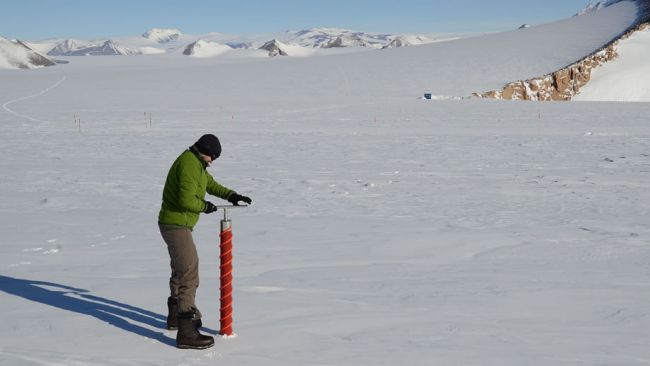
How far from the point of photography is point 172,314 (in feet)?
17.5

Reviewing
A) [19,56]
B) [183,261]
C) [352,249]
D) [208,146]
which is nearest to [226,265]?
[183,261]

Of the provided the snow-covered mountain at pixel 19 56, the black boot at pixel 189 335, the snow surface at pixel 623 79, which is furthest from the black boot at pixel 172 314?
the snow-covered mountain at pixel 19 56

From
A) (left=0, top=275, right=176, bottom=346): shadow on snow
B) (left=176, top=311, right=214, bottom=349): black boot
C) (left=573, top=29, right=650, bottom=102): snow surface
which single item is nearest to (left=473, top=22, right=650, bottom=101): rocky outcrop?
(left=573, top=29, right=650, bottom=102): snow surface

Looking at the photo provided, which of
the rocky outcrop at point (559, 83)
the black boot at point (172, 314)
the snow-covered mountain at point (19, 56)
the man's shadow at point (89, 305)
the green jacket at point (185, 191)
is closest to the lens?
the green jacket at point (185, 191)

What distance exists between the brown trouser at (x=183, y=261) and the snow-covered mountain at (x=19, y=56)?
190489 millimetres

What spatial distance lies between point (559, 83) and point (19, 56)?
159222 mm

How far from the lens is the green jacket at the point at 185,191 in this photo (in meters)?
4.77

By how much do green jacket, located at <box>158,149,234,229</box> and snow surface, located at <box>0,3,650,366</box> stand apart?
3.18 ft

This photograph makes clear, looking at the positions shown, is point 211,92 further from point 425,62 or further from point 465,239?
point 465,239

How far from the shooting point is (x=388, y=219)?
10258 mm

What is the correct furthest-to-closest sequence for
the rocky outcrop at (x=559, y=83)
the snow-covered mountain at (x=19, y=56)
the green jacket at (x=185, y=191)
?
the snow-covered mountain at (x=19, y=56)
the rocky outcrop at (x=559, y=83)
the green jacket at (x=185, y=191)

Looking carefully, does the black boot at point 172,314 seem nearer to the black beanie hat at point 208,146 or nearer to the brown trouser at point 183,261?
the brown trouser at point 183,261

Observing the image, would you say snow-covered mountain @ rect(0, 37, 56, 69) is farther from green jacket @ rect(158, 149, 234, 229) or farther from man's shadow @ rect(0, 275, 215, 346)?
green jacket @ rect(158, 149, 234, 229)

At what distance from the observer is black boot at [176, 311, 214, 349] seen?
491 centimetres
